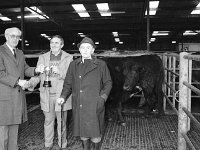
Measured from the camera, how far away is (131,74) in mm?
5613

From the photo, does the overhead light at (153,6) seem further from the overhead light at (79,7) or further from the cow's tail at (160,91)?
the cow's tail at (160,91)

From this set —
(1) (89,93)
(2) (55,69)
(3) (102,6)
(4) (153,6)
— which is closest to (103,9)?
(3) (102,6)

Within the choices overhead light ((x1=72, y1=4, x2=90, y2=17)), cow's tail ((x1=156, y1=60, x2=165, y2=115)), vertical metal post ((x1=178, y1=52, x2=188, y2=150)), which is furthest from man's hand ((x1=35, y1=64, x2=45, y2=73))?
overhead light ((x1=72, y1=4, x2=90, y2=17))

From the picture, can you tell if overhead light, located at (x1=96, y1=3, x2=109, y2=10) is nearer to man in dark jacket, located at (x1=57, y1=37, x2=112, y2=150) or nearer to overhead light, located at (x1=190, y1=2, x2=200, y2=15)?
overhead light, located at (x1=190, y1=2, x2=200, y2=15)

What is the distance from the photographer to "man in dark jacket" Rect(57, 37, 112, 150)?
3.07 meters

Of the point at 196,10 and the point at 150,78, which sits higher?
the point at 196,10

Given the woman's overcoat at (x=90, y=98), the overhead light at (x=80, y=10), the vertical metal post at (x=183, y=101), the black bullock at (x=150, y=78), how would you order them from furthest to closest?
the overhead light at (x=80, y=10) → the black bullock at (x=150, y=78) → the vertical metal post at (x=183, y=101) → the woman's overcoat at (x=90, y=98)

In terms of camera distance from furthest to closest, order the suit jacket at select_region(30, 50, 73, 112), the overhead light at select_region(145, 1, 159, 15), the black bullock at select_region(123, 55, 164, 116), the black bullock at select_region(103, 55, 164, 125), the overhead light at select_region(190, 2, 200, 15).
A: the overhead light at select_region(190, 2, 200, 15) → the overhead light at select_region(145, 1, 159, 15) → the black bullock at select_region(123, 55, 164, 116) → the black bullock at select_region(103, 55, 164, 125) → the suit jacket at select_region(30, 50, 73, 112)

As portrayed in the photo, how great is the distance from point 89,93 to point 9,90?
3.13ft

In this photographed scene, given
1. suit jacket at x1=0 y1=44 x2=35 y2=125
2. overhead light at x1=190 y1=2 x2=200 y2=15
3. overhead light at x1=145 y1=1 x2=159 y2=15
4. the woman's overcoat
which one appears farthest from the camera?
overhead light at x1=190 y1=2 x2=200 y2=15

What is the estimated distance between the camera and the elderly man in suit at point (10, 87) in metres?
3.23

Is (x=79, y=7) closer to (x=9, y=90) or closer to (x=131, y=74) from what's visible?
(x=131, y=74)

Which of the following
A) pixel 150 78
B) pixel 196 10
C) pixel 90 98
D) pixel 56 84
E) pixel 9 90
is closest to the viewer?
pixel 90 98

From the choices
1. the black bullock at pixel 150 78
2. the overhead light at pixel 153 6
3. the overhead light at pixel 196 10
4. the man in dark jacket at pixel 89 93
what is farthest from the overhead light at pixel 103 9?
the man in dark jacket at pixel 89 93
